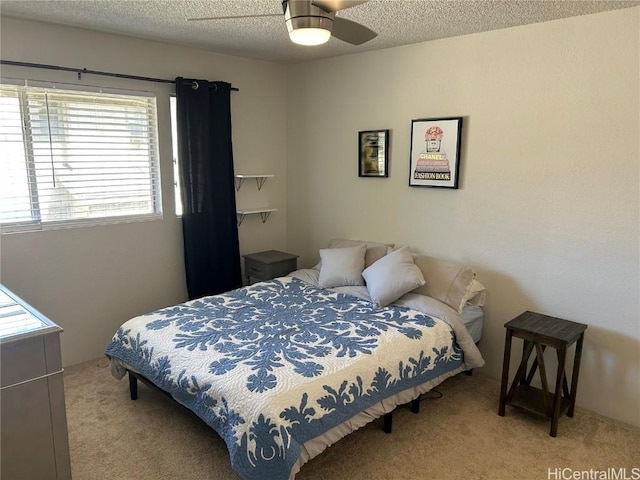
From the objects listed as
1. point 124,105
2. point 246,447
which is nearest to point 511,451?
point 246,447

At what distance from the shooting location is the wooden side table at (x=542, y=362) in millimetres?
2549

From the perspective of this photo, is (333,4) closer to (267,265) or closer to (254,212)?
(267,265)

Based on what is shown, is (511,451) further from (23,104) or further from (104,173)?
(23,104)

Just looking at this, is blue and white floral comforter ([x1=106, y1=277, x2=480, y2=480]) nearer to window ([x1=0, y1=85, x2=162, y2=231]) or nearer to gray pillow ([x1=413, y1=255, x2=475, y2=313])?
gray pillow ([x1=413, y1=255, x2=475, y2=313])

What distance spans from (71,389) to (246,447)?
5.76 ft

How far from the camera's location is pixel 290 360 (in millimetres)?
2287

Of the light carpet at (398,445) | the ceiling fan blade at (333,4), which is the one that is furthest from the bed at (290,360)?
the ceiling fan blade at (333,4)

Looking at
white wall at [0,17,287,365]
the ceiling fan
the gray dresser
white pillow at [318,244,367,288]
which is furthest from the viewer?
white pillow at [318,244,367,288]

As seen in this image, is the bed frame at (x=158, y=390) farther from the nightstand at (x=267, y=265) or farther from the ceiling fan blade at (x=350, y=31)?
the ceiling fan blade at (x=350, y=31)

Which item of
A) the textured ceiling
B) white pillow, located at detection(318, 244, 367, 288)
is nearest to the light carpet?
white pillow, located at detection(318, 244, 367, 288)

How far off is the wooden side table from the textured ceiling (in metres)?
1.83

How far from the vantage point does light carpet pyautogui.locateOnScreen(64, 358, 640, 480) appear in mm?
2266

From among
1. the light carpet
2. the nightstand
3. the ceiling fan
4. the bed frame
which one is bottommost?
the light carpet

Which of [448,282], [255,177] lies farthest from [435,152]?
[255,177]
